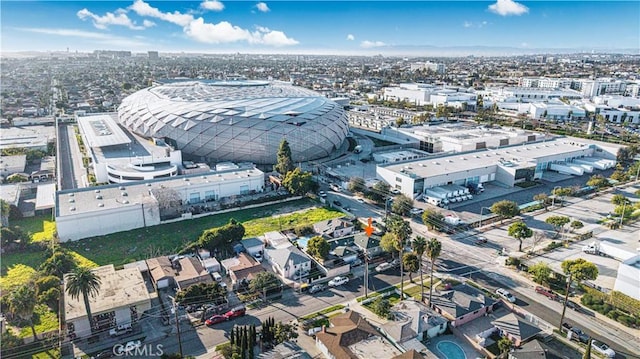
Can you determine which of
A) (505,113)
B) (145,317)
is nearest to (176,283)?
(145,317)

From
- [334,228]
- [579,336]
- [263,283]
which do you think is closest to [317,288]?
[263,283]

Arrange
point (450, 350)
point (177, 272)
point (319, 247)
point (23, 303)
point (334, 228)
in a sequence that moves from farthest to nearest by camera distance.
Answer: point (334, 228)
point (319, 247)
point (177, 272)
point (450, 350)
point (23, 303)

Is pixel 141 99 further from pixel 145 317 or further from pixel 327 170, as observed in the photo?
pixel 145 317

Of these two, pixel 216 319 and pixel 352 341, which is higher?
pixel 352 341

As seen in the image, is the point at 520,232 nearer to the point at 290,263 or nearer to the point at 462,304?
the point at 462,304

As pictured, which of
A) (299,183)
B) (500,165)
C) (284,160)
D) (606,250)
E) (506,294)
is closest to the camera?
(506,294)

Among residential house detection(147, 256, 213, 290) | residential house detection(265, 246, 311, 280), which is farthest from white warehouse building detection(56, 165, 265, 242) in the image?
residential house detection(265, 246, 311, 280)
